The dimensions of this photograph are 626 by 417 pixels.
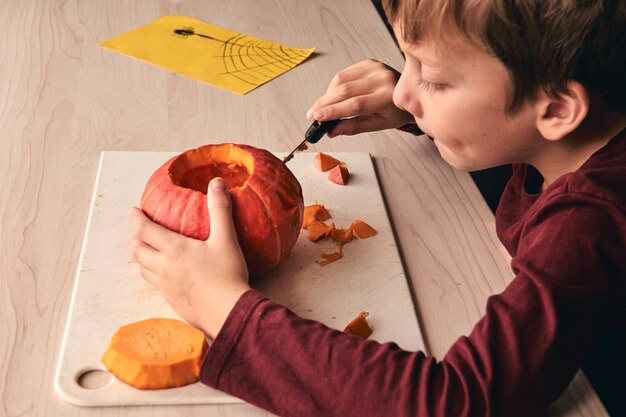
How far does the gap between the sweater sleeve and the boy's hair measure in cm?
15

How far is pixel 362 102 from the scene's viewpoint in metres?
1.09

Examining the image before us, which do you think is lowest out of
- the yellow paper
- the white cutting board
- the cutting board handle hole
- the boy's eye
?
the cutting board handle hole

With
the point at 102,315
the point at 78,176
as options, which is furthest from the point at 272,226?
the point at 78,176

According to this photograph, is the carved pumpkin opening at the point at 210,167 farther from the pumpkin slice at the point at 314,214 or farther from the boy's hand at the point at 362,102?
the boy's hand at the point at 362,102

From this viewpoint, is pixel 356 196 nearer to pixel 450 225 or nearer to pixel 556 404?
pixel 450 225

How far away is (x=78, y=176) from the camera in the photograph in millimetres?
982

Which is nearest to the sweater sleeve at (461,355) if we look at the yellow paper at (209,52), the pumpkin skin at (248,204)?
the pumpkin skin at (248,204)

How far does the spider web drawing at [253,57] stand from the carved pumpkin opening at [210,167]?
1.20ft

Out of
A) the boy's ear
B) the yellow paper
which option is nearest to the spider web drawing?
the yellow paper

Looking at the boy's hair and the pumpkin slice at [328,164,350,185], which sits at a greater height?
the boy's hair

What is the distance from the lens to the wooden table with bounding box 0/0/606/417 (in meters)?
0.76

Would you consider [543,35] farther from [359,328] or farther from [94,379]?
[94,379]

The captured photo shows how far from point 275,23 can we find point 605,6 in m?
0.82

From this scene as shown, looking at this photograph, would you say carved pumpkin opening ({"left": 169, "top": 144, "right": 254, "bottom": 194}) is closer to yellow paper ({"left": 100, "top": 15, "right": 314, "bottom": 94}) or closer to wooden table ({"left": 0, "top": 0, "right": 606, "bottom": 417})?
wooden table ({"left": 0, "top": 0, "right": 606, "bottom": 417})
